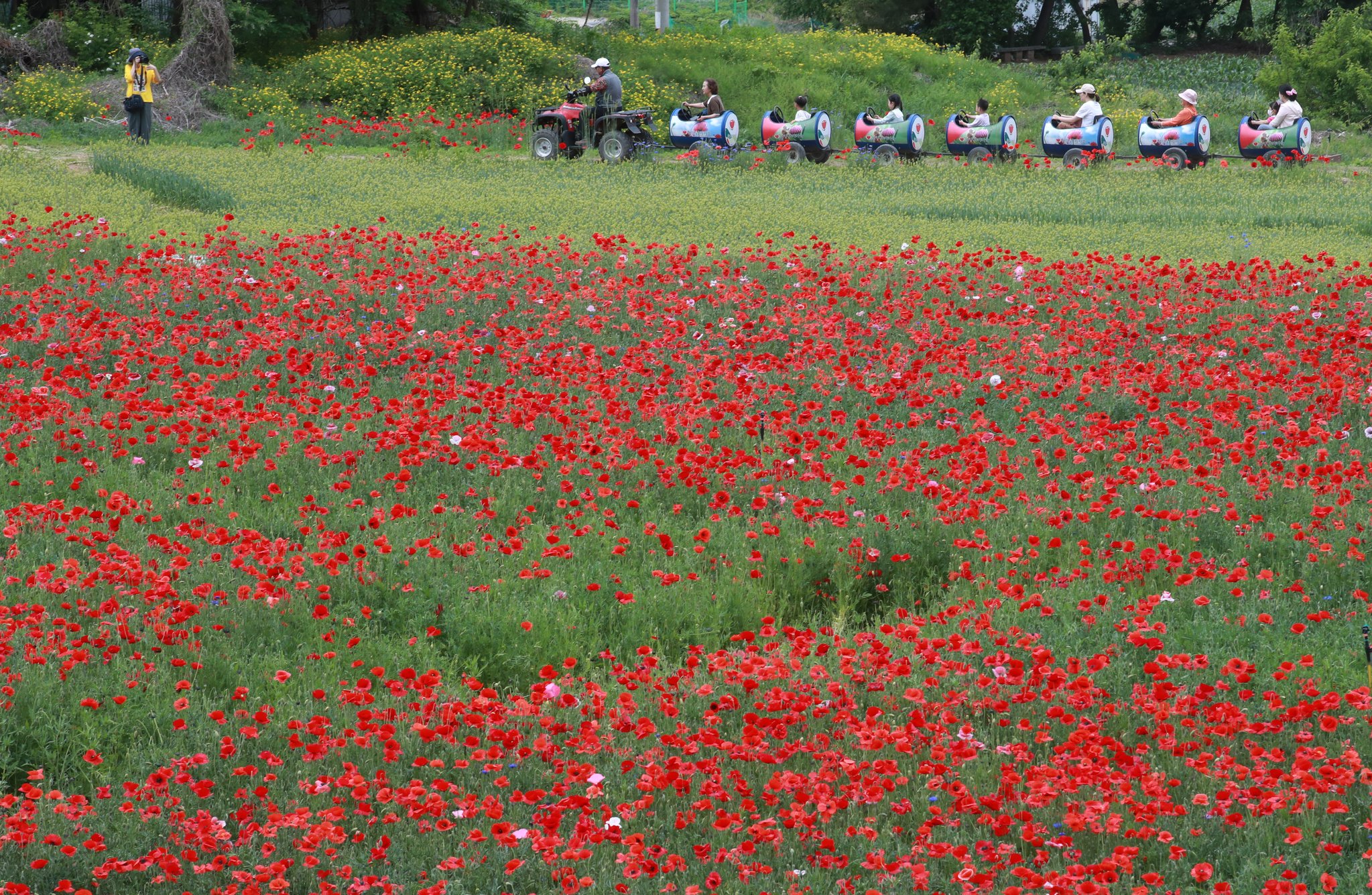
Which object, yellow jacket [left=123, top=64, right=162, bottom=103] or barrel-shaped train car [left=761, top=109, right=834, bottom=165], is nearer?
yellow jacket [left=123, top=64, right=162, bottom=103]

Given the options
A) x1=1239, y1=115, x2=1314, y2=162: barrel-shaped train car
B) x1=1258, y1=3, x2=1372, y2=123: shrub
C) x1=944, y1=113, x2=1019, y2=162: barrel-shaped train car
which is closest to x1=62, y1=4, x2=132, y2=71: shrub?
x1=944, y1=113, x2=1019, y2=162: barrel-shaped train car

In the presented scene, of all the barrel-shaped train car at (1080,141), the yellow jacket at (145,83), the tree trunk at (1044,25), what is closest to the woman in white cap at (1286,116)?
the barrel-shaped train car at (1080,141)

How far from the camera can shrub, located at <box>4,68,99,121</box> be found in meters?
22.9

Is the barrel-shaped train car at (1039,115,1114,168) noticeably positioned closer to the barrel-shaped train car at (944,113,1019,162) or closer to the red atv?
the barrel-shaped train car at (944,113,1019,162)

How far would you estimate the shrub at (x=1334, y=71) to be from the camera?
80.3 feet

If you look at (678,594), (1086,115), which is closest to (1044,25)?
(1086,115)

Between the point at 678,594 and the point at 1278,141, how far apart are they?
58.6 ft

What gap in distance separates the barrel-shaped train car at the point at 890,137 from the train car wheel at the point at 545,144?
4876mm

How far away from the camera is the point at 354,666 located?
188 inches

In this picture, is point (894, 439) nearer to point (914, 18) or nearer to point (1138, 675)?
point (1138, 675)

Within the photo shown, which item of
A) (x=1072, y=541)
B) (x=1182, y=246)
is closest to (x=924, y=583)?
(x=1072, y=541)

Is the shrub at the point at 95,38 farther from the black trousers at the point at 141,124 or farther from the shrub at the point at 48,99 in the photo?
the black trousers at the point at 141,124

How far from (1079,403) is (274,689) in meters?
4.94

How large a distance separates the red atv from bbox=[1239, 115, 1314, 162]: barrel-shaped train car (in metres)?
9.01
